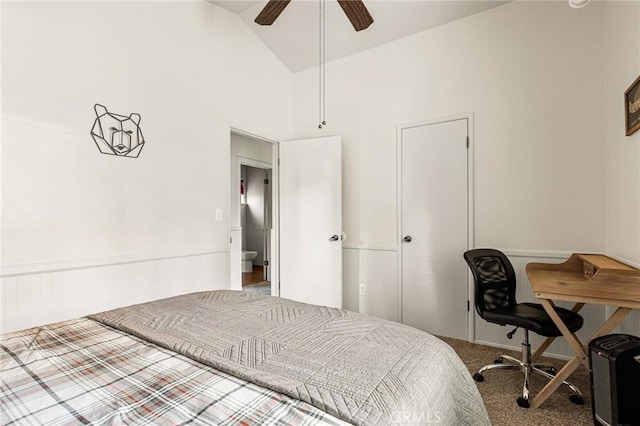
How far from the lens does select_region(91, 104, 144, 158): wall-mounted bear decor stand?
2098 mm

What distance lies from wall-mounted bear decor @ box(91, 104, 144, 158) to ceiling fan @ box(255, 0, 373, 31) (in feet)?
3.86

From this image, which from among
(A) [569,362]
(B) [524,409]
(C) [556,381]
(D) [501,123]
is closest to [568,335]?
(A) [569,362]

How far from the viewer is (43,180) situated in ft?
6.05

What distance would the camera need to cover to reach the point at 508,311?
2.12 meters

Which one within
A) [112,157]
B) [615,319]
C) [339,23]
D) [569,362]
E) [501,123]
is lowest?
[569,362]

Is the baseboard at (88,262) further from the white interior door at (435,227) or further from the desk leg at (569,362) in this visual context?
the desk leg at (569,362)

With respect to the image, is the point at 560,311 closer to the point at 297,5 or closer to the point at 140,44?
the point at 297,5

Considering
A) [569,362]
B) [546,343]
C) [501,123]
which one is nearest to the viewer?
[569,362]

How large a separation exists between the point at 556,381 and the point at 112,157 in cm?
311

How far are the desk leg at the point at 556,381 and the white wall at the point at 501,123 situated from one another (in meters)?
0.84

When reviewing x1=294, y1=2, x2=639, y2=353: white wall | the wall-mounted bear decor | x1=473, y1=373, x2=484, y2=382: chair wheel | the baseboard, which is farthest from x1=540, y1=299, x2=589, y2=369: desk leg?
the wall-mounted bear decor

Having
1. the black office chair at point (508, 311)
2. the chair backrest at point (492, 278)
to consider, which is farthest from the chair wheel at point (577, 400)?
the chair backrest at point (492, 278)

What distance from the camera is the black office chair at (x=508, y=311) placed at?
75.3 inches

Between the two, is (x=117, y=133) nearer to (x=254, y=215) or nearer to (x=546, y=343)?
(x=546, y=343)
